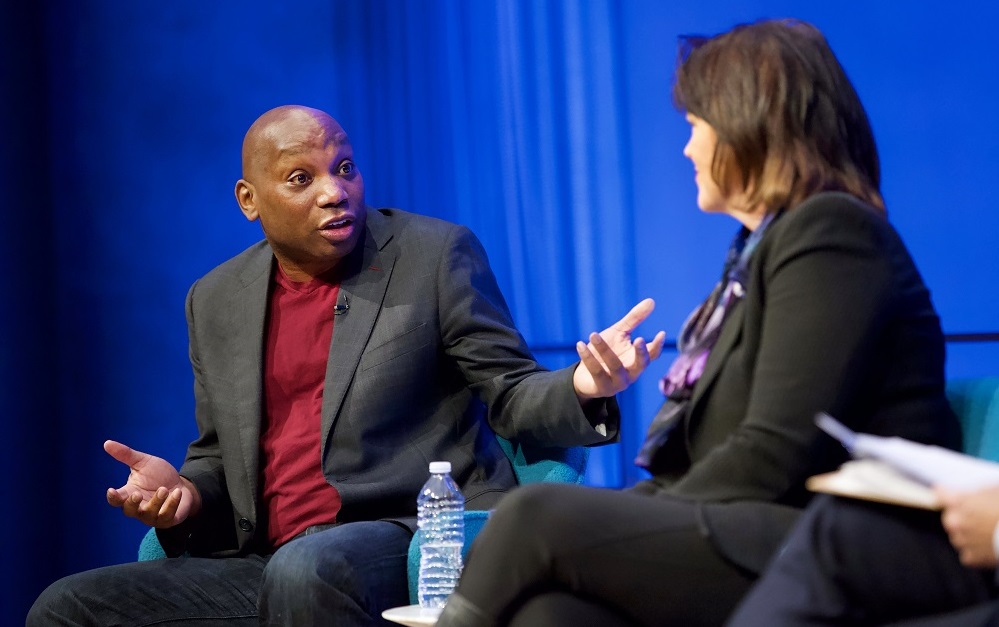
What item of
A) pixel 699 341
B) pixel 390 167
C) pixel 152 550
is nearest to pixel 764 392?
pixel 699 341

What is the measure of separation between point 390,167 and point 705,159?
2281mm

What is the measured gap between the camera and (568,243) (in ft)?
12.1

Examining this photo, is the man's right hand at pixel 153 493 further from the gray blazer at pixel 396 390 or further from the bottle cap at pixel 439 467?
the bottle cap at pixel 439 467

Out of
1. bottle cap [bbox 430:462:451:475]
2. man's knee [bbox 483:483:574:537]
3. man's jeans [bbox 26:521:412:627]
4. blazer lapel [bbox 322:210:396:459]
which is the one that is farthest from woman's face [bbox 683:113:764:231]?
blazer lapel [bbox 322:210:396:459]

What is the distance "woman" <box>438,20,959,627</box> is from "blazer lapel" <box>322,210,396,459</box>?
3.99 feet

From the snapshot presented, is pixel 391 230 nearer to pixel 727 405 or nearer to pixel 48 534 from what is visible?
pixel 727 405

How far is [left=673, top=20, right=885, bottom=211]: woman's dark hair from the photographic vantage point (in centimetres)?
186

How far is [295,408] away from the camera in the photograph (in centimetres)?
303

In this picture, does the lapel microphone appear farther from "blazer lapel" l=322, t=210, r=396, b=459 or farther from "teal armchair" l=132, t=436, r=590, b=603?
"teal armchair" l=132, t=436, r=590, b=603

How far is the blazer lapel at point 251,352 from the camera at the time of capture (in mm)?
2996

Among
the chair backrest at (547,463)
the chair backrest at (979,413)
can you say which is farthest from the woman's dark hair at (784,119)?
the chair backrest at (547,463)

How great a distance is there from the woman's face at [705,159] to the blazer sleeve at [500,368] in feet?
2.58

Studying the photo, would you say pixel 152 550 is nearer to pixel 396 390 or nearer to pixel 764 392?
pixel 396 390

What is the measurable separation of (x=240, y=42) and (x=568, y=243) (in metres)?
1.54
